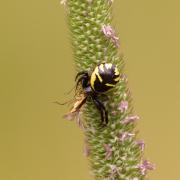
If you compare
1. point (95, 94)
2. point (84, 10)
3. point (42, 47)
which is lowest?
point (95, 94)

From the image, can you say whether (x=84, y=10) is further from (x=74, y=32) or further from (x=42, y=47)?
(x=42, y=47)

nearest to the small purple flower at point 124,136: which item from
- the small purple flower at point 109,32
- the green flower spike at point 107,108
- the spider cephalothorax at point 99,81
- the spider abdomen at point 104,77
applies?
the green flower spike at point 107,108

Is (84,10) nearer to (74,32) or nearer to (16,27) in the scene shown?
→ (74,32)

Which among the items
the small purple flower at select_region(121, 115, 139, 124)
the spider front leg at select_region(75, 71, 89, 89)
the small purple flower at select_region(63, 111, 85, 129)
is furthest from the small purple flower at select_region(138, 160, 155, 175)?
the spider front leg at select_region(75, 71, 89, 89)

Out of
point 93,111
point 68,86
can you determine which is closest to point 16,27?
point 68,86

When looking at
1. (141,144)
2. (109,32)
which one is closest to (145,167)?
(141,144)

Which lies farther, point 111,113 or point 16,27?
point 16,27

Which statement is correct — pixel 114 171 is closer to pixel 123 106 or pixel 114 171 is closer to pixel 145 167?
pixel 145 167

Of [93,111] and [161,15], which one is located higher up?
[161,15]
